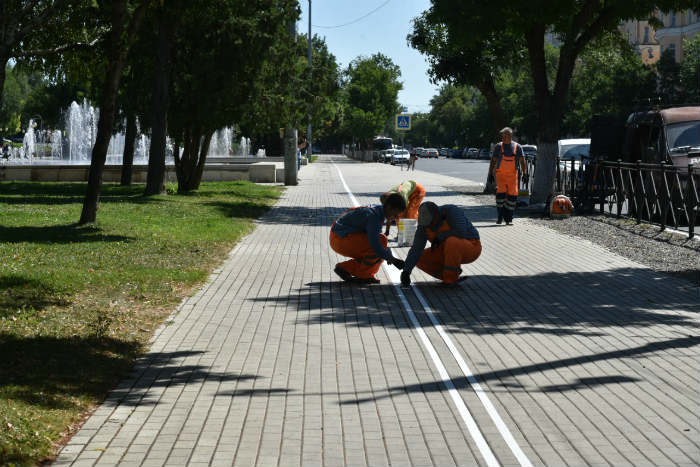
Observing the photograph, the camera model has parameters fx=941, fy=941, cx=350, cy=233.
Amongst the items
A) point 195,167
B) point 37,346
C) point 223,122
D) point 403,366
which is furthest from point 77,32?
point 403,366

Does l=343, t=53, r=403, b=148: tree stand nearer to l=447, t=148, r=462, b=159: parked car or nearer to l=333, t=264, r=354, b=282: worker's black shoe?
l=447, t=148, r=462, b=159: parked car

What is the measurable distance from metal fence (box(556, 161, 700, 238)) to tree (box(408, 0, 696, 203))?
140 cm

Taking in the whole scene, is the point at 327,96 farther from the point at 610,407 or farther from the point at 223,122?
the point at 610,407

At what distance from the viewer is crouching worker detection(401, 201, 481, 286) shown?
10.2 metres

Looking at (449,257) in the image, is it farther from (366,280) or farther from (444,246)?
(366,280)

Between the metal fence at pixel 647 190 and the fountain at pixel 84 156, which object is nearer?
the metal fence at pixel 647 190

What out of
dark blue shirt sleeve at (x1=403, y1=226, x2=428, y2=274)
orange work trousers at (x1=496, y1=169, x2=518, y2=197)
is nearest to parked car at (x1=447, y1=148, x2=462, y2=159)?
orange work trousers at (x1=496, y1=169, x2=518, y2=197)

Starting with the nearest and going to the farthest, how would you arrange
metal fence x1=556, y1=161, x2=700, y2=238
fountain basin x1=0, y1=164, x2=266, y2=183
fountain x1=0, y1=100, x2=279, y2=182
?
metal fence x1=556, y1=161, x2=700, y2=238, fountain basin x1=0, y1=164, x2=266, y2=183, fountain x1=0, y1=100, x2=279, y2=182

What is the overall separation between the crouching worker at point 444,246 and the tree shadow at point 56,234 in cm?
553

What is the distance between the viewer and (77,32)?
61.9ft

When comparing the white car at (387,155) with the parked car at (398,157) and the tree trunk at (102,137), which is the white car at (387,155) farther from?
the tree trunk at (102,137)

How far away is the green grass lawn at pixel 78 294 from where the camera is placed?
5.73m

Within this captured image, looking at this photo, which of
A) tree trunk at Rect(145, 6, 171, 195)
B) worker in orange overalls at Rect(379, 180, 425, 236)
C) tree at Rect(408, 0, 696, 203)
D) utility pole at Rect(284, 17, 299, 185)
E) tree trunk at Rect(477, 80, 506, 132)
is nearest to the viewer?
worker in orange overalls at Rect(379, 180, 425, 236)

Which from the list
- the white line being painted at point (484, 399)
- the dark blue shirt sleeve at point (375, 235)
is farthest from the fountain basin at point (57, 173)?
the white line being painted at point (484, 399)
